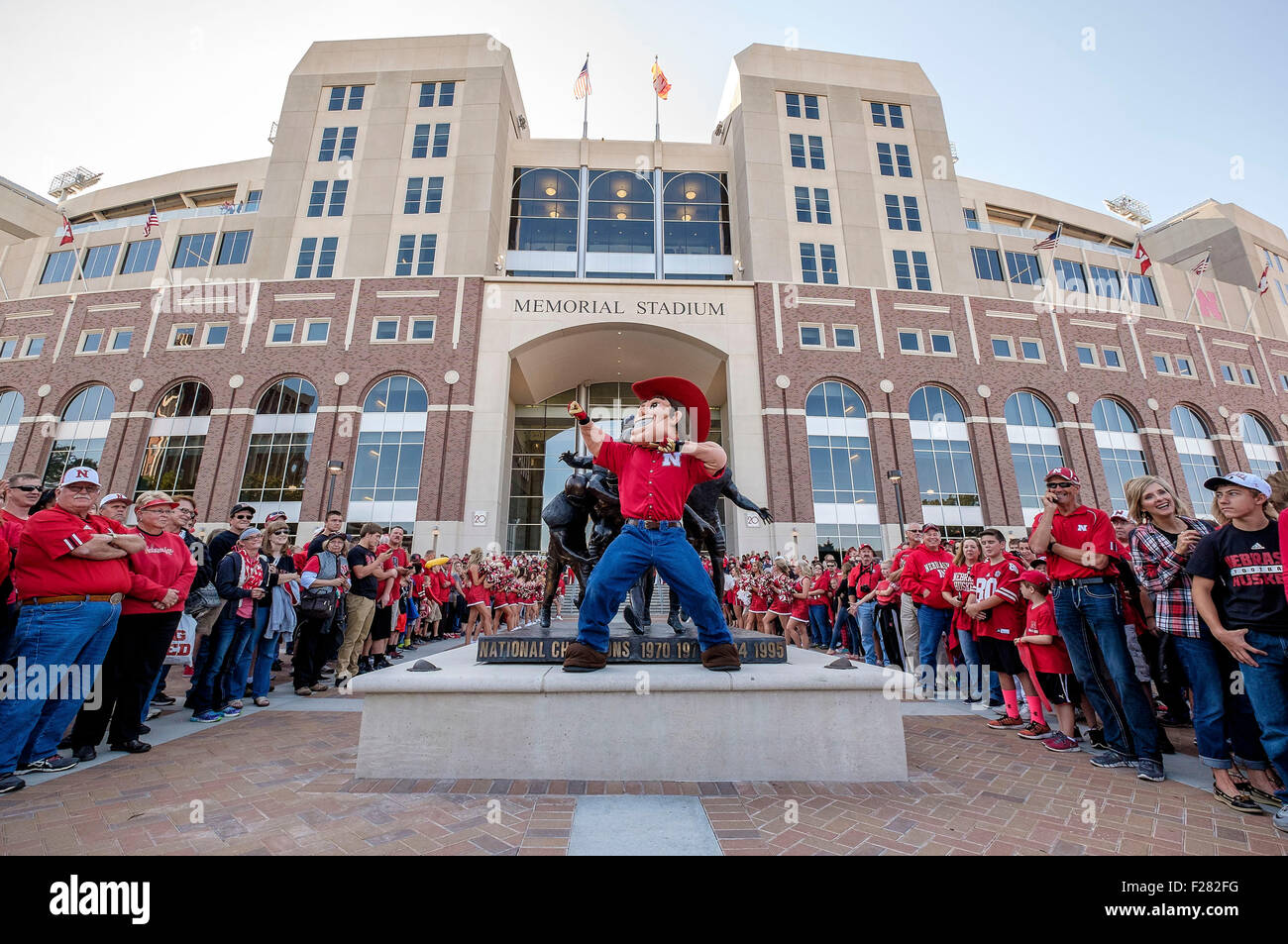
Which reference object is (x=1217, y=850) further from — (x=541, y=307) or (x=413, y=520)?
(x=541, y=307)

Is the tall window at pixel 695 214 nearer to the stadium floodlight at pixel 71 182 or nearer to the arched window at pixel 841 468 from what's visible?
the arched window at pixel 841 468

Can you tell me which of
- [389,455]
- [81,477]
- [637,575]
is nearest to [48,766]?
[81,477]

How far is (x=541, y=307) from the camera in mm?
27406

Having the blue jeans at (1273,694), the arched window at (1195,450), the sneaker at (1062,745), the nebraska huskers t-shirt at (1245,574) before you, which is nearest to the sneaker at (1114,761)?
the sneaker at (1062,745)

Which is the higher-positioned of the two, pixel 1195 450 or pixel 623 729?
pixel 1195 450

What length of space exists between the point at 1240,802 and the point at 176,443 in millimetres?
35169

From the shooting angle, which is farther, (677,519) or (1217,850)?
(677,519)

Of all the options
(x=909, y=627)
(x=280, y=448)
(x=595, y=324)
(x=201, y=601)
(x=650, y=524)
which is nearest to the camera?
(x=650, y=524)

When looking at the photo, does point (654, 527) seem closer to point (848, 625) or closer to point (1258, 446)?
point (848, 625)

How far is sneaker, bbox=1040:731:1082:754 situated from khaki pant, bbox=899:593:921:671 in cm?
318

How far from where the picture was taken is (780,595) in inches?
486

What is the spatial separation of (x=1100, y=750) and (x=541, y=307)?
87.8 feet
